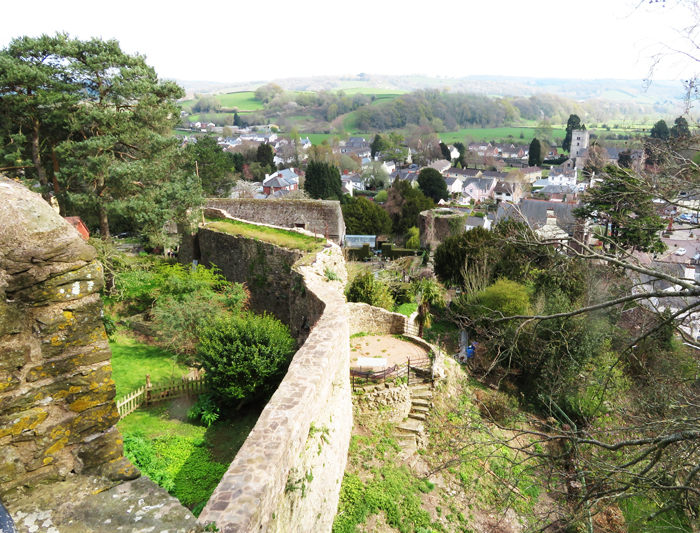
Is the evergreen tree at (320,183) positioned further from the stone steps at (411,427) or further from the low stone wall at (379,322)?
the stone steps at (411,427)

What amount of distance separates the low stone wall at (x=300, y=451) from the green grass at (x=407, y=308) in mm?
9534

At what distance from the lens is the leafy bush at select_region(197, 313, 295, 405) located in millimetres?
8820

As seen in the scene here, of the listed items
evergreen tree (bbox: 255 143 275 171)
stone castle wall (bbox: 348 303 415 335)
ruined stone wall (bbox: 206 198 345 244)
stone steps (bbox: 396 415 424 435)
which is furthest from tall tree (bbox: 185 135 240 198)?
evergreen tree (bbox: 255 143 275 171)

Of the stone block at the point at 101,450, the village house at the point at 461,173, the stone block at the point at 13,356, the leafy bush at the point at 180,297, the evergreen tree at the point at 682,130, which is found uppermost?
the evergreen tree at the point at 682,130

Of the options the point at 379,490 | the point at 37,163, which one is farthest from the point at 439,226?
the point at 379,490

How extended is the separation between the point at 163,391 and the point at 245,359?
8.70ft

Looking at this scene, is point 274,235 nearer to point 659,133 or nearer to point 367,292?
point 367,292

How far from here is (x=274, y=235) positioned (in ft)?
52.7

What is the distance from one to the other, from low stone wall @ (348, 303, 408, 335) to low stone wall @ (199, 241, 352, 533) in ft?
19.8

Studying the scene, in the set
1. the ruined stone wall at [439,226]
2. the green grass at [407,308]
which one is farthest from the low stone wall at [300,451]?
the ruined stone wall at [439,226]

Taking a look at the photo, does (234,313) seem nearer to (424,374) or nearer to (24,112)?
(424,374)

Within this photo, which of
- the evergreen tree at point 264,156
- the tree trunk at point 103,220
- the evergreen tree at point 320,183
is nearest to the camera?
the tree trunk at point 103,220

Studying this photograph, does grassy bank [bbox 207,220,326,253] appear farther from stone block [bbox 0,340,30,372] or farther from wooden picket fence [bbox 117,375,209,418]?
stone block [bbox 0,340,30,372]

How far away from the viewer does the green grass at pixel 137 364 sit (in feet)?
35.3
